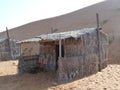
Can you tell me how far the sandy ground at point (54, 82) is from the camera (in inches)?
472

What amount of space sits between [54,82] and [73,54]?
2349 mm

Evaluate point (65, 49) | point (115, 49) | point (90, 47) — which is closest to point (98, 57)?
point (90, 47)

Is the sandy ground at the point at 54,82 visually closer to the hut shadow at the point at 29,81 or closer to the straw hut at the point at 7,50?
the hut shadow at the point at 29,81

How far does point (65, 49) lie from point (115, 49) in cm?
1127

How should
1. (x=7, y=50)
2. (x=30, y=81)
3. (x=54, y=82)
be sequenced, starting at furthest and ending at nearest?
(x=7, y=50), (x=30, y=81), (x=54, y=82)

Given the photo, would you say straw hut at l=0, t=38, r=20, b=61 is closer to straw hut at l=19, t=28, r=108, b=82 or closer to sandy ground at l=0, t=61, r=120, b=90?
straw hut at l=19, t=28, r=108, b=82

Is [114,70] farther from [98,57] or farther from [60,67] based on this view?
[60,67]

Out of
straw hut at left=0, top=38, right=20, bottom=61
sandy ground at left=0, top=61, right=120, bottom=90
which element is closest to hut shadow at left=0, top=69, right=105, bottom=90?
sandy ground at left=0, top=61, right=120, bottom=90

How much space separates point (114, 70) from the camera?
1563 centimetres

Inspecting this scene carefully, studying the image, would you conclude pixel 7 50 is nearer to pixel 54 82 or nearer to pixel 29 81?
pixel 29 81

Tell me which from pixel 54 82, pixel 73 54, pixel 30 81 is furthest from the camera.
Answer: pixel 73 54

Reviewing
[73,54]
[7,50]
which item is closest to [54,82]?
[73,54]

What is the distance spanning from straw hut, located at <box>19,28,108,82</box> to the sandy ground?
2.05 feet

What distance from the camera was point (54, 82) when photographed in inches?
523
